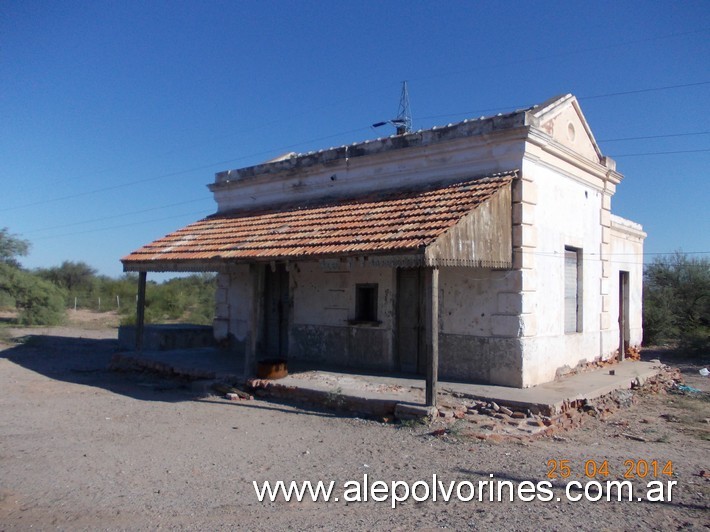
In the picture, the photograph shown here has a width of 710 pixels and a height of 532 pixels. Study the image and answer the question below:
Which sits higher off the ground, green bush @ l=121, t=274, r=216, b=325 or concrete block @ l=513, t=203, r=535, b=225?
concrete block @ l=513, t=203, r=535, b=225

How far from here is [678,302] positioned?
21.0 m

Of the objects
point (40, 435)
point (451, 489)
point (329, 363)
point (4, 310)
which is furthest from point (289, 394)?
point (4, 310)

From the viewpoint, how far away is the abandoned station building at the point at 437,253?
351 inches

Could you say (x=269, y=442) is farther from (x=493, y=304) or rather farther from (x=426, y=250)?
(x=493, y=304)

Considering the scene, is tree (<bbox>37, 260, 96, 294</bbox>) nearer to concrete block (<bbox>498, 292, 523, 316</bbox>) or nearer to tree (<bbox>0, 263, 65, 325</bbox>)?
tree (<bbox>0, 263, 65, 325</bbox>)

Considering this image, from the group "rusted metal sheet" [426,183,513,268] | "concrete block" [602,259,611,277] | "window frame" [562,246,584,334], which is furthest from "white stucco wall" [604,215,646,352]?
"rusted metal sheet" [426,183,513,268]

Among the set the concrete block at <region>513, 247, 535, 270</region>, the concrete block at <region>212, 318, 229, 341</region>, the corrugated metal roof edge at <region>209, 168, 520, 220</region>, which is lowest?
the concrete block at <region>212, 318, 229, 341</region>

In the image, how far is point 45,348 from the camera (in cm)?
1752

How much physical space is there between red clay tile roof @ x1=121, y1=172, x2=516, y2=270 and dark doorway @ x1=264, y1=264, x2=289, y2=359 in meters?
1.44

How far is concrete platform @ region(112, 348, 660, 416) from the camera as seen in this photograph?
323 inches

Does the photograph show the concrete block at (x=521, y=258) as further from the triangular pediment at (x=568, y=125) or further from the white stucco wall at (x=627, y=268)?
the white stucco wall at (x=627, y=268)

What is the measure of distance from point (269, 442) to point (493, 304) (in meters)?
4.38

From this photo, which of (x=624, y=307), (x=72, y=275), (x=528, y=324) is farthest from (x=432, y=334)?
(x=72, y=275)

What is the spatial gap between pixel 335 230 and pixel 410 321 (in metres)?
2.31
